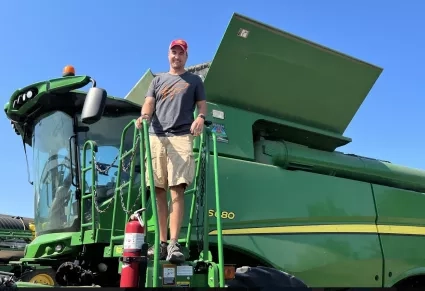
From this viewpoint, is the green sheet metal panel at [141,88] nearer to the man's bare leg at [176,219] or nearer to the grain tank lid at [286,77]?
the grain tank lid at [286,77]

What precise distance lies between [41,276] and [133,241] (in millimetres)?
1967

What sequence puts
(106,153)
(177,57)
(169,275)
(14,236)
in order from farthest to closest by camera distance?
(14,236) → (106,153) → (177,57) → (169,275)

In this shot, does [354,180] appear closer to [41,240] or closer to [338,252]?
[338,252]

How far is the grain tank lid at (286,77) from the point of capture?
17.7ft

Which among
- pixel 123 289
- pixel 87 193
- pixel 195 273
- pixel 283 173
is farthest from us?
pixel 283 173

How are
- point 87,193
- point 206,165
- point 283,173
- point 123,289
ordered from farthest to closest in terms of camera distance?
point 283,173 → point 87,193 → point 206,165 → point 123,289

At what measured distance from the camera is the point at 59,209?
490 centimetres

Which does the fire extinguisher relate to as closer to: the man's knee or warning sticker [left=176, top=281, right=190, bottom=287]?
warning sticker [left=176, top=281, right=190, bottom=287]

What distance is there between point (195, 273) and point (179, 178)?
713 millimetres

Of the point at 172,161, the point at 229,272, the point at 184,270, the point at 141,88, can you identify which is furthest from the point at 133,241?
the point at 141,88

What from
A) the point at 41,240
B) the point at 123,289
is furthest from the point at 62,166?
the point at 123,289

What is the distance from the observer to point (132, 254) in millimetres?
3098

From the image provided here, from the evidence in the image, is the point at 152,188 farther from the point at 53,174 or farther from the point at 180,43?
the point at 53,174

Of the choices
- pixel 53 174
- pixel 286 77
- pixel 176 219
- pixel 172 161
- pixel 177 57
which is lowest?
pixel 176 219
